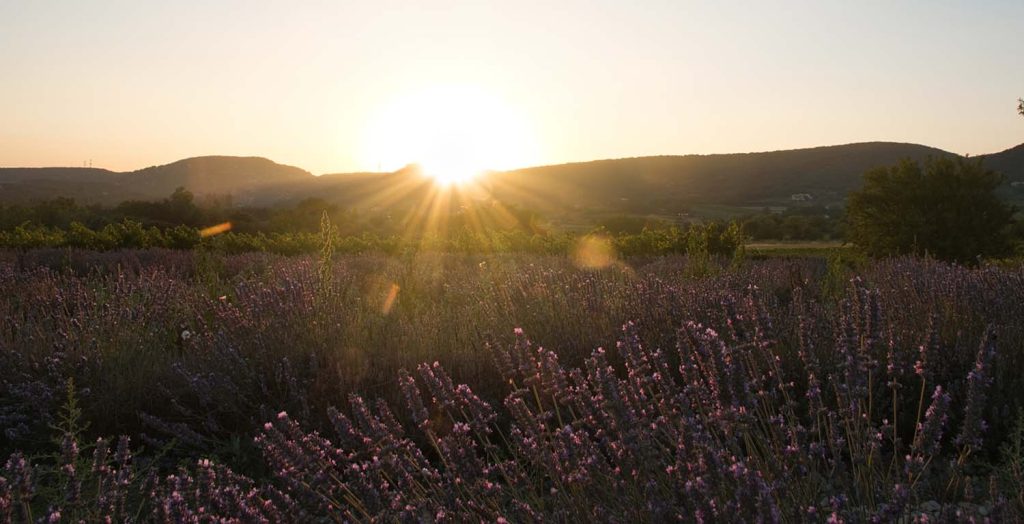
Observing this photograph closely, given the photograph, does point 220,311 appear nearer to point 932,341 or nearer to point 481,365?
point 481,365

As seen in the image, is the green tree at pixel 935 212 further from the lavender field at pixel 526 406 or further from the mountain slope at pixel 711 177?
the mountain slope at pixel 711 177

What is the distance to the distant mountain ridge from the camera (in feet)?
286

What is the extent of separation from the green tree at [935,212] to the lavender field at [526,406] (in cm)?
1431

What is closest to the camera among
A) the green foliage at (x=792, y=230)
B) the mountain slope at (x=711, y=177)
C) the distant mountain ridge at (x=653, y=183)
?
the green foliage at (x=792, y=230)

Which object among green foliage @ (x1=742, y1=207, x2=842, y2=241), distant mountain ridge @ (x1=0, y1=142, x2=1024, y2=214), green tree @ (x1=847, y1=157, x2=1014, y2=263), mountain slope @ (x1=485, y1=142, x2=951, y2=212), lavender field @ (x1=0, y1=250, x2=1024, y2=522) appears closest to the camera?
lavender field @ (x1=0, y1=250, x2=1024, y2=522)

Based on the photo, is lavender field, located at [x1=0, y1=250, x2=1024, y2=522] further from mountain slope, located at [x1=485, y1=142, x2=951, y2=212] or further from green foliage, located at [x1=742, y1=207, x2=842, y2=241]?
mountain slope, located at [x1=485, y1=142, x2=951, y2=212]

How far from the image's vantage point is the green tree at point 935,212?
19438 millimetres

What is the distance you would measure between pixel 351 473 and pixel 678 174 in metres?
103

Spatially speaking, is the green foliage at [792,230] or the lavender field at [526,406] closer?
the lavender field at [526,406]

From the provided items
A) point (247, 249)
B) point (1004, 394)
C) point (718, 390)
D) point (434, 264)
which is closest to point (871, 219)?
point (434, 264)

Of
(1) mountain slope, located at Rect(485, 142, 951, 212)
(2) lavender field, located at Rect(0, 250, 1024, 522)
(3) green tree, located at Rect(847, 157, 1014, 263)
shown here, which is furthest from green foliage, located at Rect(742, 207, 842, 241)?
(1) mountain slope, located at Rect(485, 142, 951, 212)

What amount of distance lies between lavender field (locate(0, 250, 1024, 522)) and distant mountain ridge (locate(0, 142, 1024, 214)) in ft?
232

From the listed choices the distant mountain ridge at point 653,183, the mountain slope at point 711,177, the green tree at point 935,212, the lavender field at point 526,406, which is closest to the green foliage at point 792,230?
the green tree at point 935,212

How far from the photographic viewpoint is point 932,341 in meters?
2.52
